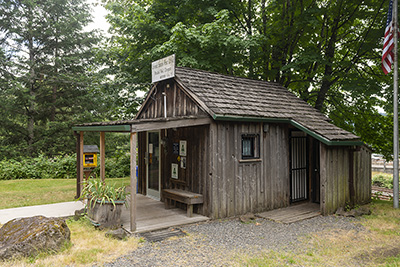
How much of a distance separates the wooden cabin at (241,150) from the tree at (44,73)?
10.6 m

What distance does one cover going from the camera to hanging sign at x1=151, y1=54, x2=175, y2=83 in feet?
25.5

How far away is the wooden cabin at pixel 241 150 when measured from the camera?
7121mm

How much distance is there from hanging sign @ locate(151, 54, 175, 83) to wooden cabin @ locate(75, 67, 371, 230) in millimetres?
318

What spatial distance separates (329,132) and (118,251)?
6.02 meters

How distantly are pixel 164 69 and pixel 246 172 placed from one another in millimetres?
3560

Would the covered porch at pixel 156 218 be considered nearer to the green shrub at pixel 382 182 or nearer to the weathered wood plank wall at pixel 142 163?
the weathered wood plank wall at pixel 142 163

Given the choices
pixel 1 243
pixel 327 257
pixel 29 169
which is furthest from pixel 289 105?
pixel 29 169

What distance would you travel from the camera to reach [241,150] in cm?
755

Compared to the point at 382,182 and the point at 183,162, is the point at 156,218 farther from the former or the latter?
the point at 382,182

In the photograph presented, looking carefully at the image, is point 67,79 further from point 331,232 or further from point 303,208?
point 331,232

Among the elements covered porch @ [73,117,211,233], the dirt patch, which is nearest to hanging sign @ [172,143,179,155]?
covered porch @ [73,117,211,233]

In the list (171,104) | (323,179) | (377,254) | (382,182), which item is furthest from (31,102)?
(382,182)

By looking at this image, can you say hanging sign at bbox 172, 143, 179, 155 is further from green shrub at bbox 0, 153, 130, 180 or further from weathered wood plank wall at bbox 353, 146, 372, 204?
green shrub at bbox 0, 153, 130, 180

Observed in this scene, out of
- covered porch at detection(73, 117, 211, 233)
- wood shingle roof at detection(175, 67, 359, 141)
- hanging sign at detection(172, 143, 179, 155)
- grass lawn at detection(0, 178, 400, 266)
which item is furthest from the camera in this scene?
hanging sign at detection(172, 143, 179, 155)
